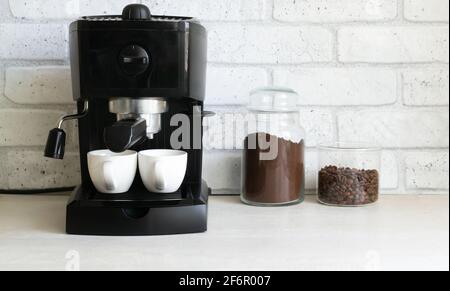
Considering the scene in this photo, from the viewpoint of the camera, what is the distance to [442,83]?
1.05m

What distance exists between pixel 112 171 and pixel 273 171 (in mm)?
286

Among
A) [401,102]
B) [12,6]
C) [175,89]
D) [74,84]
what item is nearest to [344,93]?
[401,102]

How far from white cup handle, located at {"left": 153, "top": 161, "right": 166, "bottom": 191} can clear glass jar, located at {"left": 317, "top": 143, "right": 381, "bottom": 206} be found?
32 centimetres

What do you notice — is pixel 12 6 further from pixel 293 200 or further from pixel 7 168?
pixel 293 200

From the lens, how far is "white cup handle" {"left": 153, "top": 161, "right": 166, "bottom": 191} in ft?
2.55

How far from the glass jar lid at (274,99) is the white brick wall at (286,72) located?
0.17ft

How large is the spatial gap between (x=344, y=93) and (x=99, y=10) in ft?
1.65

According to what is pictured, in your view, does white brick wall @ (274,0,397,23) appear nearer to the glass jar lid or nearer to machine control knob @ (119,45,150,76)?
the glass jar lid

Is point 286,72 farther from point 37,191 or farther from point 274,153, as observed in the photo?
point 37,191

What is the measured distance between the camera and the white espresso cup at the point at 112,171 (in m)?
0.78

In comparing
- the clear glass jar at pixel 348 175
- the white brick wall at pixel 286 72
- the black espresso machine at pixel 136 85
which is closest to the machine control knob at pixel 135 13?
the black espresso machine at pixel 136 85

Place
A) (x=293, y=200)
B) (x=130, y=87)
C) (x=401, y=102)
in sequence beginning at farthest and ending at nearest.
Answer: (x=401, y=102), (x=293, y=200), (x=130, y=87)

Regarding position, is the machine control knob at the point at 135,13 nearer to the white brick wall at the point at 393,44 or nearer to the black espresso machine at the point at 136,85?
the black espresso machine at the point at 136,85

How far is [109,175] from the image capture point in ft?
2.55
